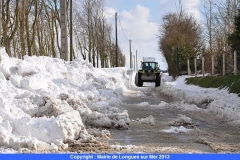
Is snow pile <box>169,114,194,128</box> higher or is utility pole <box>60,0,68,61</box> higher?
utility pole <box>60,0,68,61</box>

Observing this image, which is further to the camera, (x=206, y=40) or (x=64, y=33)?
(x=206, y=40)

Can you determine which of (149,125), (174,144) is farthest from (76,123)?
(149,125)

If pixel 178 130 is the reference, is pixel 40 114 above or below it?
above

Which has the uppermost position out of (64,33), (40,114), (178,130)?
(64,33)

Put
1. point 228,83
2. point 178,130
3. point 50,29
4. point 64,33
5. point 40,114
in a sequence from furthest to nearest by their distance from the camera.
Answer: point 50,29 < point 64,33 < point 228,83 < point 178,130 < point 40,114

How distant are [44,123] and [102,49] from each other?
42.1 meters

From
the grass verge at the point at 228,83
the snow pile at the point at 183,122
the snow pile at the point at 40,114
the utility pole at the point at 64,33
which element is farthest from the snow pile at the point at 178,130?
the utility pole at the point at 64,33

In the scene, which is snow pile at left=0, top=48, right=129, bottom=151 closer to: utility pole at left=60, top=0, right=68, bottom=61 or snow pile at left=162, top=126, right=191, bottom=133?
snow pile at left=162, top=126, right=191, bottom=133

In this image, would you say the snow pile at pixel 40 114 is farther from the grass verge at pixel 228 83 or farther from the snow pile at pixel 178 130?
the grass verge at pixel 228 83

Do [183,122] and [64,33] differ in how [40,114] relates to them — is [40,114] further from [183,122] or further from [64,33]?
[64,33]

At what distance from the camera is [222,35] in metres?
31.6

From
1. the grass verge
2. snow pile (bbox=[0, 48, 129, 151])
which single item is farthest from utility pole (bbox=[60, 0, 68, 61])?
the grass verge

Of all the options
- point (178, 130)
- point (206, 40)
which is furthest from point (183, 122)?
point (206, 40)

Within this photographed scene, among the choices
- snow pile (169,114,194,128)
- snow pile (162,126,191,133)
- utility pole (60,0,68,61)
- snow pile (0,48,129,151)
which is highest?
utility pole (60,0,68,61)
